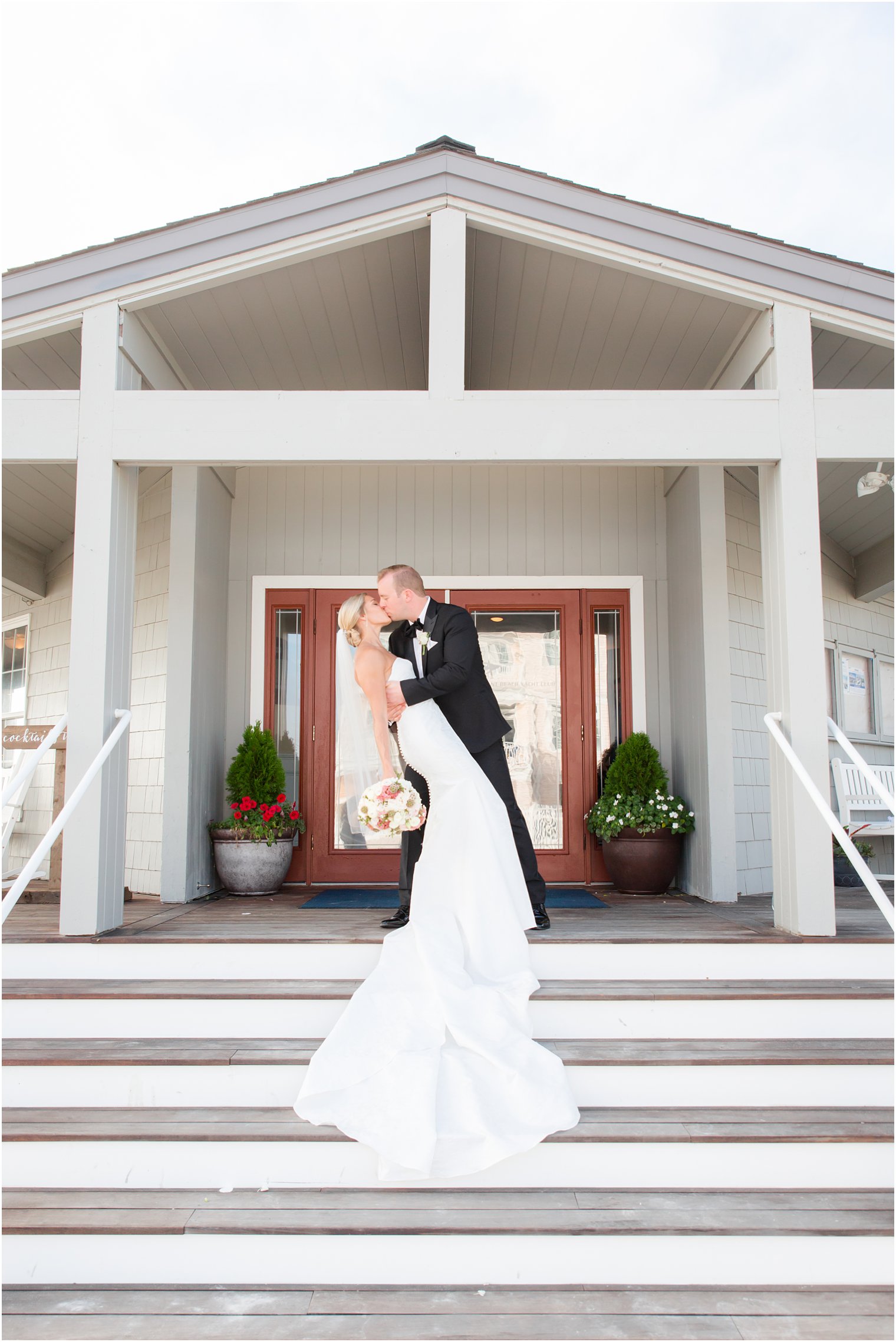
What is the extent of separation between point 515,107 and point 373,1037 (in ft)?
68.3

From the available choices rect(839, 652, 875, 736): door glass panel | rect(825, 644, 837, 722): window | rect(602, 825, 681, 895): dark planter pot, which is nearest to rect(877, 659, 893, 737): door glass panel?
rect(839, 652, 875, 736): door glass panel

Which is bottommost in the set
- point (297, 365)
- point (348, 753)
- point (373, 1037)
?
point (373, 1037)

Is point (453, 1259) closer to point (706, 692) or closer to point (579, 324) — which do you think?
point (706, 692)

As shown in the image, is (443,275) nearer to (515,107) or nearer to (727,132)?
(515,107)

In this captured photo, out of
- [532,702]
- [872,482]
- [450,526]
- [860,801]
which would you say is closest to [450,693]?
[532,702]

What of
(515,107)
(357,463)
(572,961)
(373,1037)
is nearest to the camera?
(373,1037)

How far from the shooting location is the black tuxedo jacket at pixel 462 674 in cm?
420

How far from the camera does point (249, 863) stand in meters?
5.81

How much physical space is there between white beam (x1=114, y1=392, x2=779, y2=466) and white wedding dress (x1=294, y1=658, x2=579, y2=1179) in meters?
1.41

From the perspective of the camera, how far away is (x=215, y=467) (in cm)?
623

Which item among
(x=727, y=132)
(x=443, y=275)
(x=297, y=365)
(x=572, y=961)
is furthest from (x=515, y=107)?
(x=572, y=961)

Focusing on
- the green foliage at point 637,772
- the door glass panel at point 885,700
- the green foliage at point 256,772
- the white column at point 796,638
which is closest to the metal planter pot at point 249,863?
the green foliage at point 256,772

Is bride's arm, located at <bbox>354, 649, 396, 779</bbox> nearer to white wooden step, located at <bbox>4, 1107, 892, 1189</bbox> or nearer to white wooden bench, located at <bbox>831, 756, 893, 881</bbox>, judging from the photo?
white wooden step, located at <bbox>4, 1107, 892, 1189</bbox>

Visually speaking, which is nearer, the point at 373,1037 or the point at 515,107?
the point at 373,1037
